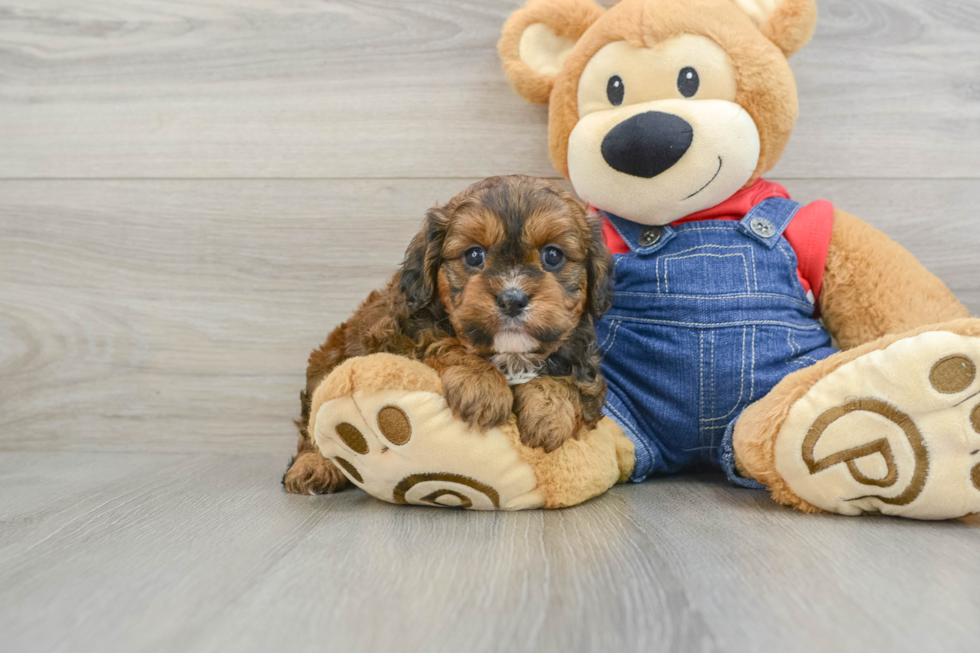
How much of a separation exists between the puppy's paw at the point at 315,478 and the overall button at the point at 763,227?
1020mm

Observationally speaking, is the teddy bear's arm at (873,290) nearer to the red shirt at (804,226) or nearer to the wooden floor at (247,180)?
the red shirt at (804,226)

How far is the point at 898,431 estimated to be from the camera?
3.54 feet

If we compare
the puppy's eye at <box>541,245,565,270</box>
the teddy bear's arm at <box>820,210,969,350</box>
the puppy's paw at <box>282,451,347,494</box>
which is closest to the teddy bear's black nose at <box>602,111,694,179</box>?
the puppy's eye at <box>541,245,565,270</box>

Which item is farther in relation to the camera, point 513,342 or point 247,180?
point 247,180

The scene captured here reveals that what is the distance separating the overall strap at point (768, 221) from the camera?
1419 mm

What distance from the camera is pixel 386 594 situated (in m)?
0.85

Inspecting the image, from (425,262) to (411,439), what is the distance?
12.7 inches

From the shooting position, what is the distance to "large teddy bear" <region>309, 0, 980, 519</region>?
1134 mm

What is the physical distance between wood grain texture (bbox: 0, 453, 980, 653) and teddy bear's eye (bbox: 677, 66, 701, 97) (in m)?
0.82

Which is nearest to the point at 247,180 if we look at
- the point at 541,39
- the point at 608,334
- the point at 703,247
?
the point at 541,39

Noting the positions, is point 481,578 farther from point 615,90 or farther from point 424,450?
point 615,90

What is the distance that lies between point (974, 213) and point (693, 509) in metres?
1.20

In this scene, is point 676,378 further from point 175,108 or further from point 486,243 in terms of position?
point 175,108

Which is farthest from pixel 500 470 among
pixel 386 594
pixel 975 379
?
pixel 975 379
